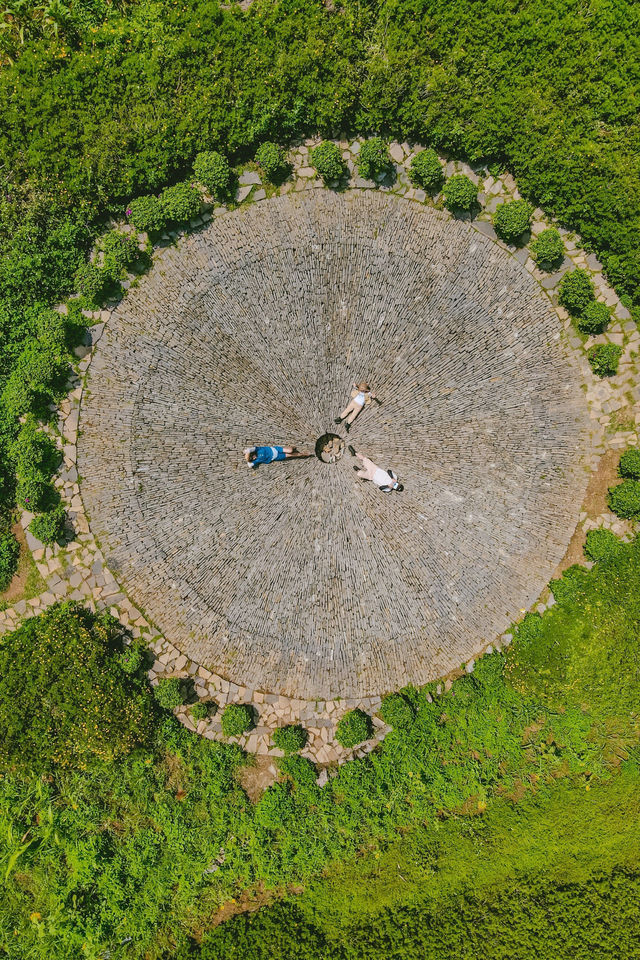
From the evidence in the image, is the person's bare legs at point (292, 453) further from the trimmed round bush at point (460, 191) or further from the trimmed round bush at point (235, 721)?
the trimmed round bush at point (460, 191)

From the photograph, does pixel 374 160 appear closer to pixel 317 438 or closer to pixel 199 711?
pixel 317 438

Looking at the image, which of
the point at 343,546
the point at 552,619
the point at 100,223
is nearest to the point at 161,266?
the point at 100,223

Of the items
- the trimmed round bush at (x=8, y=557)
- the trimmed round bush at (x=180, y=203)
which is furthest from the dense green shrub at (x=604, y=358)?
the trimmed round bush at (x=8, y=557)

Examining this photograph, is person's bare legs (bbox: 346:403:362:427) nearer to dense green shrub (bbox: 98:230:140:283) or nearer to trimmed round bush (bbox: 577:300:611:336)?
trimmed round bush (bbox: 577:300:611:336)

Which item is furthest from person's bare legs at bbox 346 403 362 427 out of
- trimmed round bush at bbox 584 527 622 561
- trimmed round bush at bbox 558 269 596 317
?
trimmed round bush at bbox 584 527 622 561

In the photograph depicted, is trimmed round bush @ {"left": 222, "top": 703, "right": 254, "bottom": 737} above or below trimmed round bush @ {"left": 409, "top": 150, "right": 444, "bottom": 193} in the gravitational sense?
below

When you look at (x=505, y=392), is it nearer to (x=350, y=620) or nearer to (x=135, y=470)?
(x=350, y=620)
